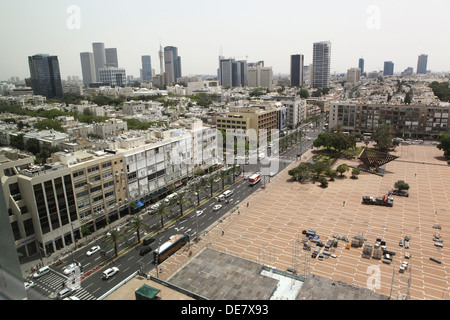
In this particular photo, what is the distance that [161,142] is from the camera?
1680cm

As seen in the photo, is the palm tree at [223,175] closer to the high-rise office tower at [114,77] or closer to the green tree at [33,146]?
the green tree at [33,146]

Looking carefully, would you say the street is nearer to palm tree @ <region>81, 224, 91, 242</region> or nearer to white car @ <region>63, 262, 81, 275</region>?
white car @ <region>63, 262, 81, 275</region>

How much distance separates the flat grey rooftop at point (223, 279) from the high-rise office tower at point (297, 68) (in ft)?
277

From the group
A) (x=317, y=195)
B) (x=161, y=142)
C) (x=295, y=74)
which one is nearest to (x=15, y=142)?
(x=161, y=142)

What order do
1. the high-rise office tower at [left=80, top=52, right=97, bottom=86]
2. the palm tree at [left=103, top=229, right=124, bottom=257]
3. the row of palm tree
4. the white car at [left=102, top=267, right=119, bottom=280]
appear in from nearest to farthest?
the white car at [left=102, top=267, right=119, bottom=280] < the palm tree at [left=103, top=229, right=124, bottom=257] < the row of palm tree < the high-rise office tower at [left=80, top=52, right=97, bottom=86]

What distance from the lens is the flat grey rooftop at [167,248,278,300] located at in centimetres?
793

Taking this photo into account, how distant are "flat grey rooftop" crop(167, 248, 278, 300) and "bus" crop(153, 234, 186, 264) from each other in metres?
1.44

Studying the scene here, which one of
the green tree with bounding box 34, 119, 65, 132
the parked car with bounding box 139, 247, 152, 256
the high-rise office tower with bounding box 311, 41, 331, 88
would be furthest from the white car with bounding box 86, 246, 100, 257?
the high-rise office tower with bounding box 311, 41, 331, 88

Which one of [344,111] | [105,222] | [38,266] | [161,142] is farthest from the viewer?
[344,111]

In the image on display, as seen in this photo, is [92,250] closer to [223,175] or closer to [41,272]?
[41,272]

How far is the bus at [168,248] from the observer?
440 inches

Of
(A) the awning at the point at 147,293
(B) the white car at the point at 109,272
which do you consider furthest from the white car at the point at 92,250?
(A) the awning at the point at 147,293

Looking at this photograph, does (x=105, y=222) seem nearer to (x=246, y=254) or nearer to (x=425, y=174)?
Result: (x=246, y=254)
